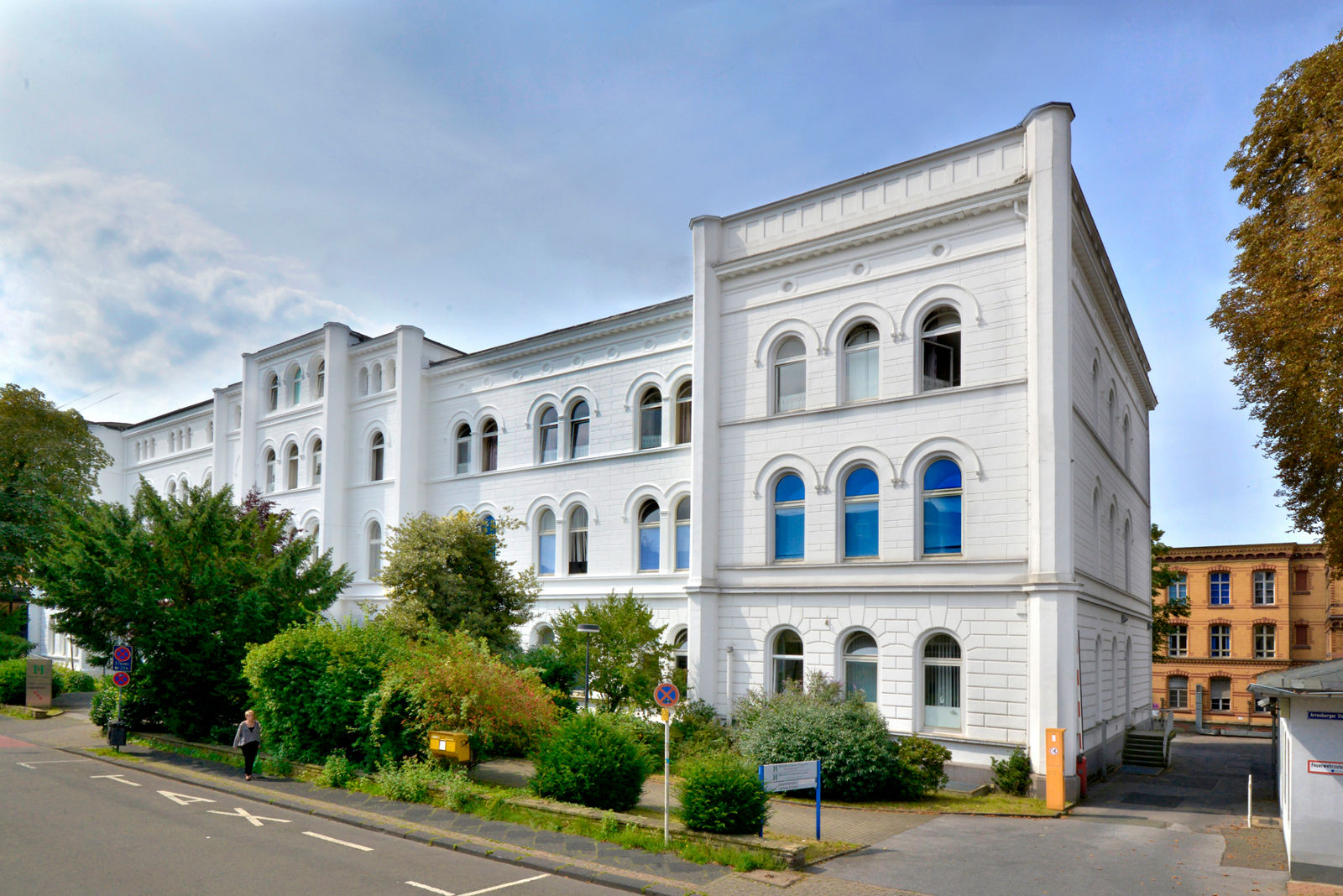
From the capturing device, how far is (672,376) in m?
26.9

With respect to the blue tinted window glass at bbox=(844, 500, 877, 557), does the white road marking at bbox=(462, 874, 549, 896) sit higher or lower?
lower

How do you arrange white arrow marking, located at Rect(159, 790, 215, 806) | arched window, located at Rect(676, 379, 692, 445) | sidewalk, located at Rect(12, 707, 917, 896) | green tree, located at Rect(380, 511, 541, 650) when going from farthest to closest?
arched window, located at Rect(676, 379, 692, 445), green tree, located at Rect(380, 511, 541, 650), white arrow marking, located at Rect(159, 790, 215, 806), sidewalk, located at Rect(12, 707, 917, 896)

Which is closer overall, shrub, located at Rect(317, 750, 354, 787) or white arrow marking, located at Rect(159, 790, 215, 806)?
white arrow marking, located at Rect(159, 790, 215, 806)

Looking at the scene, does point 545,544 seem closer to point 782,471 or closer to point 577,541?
point 577,541

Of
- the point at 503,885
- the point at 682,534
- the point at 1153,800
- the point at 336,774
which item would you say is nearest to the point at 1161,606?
the point at 1153,800

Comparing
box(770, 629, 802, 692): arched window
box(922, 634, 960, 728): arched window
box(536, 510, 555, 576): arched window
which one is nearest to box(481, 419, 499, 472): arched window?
box(536, 510, 555, 576): arched window

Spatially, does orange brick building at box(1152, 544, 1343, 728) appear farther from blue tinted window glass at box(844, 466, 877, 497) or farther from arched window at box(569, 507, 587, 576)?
blue tinted window glass at box(844, 466, 877, 497)

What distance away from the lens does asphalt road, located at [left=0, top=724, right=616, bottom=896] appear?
10953 millimetres

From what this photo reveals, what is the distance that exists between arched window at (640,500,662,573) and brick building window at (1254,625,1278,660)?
143ft

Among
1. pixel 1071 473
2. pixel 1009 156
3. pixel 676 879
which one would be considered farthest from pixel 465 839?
pixel 1009 156

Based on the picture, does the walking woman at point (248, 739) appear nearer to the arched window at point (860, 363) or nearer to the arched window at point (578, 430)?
the arched window at point (578, 430)

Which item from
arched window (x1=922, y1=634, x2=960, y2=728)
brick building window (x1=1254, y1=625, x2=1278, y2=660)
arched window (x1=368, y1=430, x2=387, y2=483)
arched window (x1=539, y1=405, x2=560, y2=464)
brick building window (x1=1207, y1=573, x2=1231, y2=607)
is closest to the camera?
arched window (x1=922, y1=634, x2=960, y2=728)

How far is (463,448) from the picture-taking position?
108 feet

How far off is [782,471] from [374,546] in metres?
17.9
